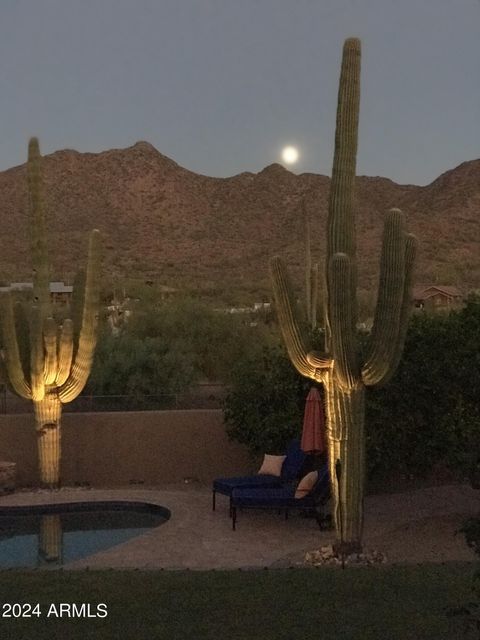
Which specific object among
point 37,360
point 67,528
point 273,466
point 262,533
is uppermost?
point 37,360

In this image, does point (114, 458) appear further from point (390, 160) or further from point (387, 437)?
point (390, 160)

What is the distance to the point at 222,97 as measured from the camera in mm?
22656

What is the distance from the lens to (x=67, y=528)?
10.5 metres

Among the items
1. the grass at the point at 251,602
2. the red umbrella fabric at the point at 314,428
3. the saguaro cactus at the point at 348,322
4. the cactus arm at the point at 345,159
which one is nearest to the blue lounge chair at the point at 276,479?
the red umbrella fabric at the point at 314,428

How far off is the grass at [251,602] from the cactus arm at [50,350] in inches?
196

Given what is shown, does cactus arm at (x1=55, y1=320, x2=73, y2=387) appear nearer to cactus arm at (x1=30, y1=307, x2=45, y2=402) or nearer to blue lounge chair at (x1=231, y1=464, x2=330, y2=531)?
cactus arm at (x1=30, y1=307, x2=45, y2=402)

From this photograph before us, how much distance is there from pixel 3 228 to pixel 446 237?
2633cm

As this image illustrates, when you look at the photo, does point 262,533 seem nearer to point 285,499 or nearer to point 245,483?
point 285,499

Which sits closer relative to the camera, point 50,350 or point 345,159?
point 345,159

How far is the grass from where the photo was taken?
5.30 meters

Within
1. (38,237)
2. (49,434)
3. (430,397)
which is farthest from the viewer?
(38,237)

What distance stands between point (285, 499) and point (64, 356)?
4.47 metres

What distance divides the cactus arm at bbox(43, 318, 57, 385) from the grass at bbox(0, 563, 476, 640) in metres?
4.99

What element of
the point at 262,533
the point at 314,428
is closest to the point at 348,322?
the point at 314,428
